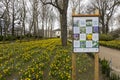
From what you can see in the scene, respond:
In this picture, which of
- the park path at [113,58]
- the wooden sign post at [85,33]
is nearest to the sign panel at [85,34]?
the wooden sign post at [85,33]

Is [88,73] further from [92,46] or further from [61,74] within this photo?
[92,46]

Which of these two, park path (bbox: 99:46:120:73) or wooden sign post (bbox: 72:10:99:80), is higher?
wooden sign post (bbox: 72:10:99:80)

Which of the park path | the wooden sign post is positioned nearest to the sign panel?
the wooden sign post

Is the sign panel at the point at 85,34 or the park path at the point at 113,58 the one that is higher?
the sign panel at the point at 85,34

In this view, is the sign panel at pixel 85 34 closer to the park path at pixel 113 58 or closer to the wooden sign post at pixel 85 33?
the wooden sign post at pixel 85 33

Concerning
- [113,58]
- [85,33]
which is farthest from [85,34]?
[113,58]

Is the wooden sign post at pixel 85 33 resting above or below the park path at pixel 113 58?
above

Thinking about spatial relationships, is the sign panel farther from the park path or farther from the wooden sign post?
the park path

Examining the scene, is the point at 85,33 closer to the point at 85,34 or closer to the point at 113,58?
the point at 85,34

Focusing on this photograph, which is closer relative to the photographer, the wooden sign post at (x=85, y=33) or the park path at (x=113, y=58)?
the wooden sign post at (x=85, y=33)

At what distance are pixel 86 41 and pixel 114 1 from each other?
53.4 metres

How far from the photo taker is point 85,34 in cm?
762

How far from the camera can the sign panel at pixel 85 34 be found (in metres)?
7.58

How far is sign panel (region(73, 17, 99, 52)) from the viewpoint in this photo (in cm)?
758
